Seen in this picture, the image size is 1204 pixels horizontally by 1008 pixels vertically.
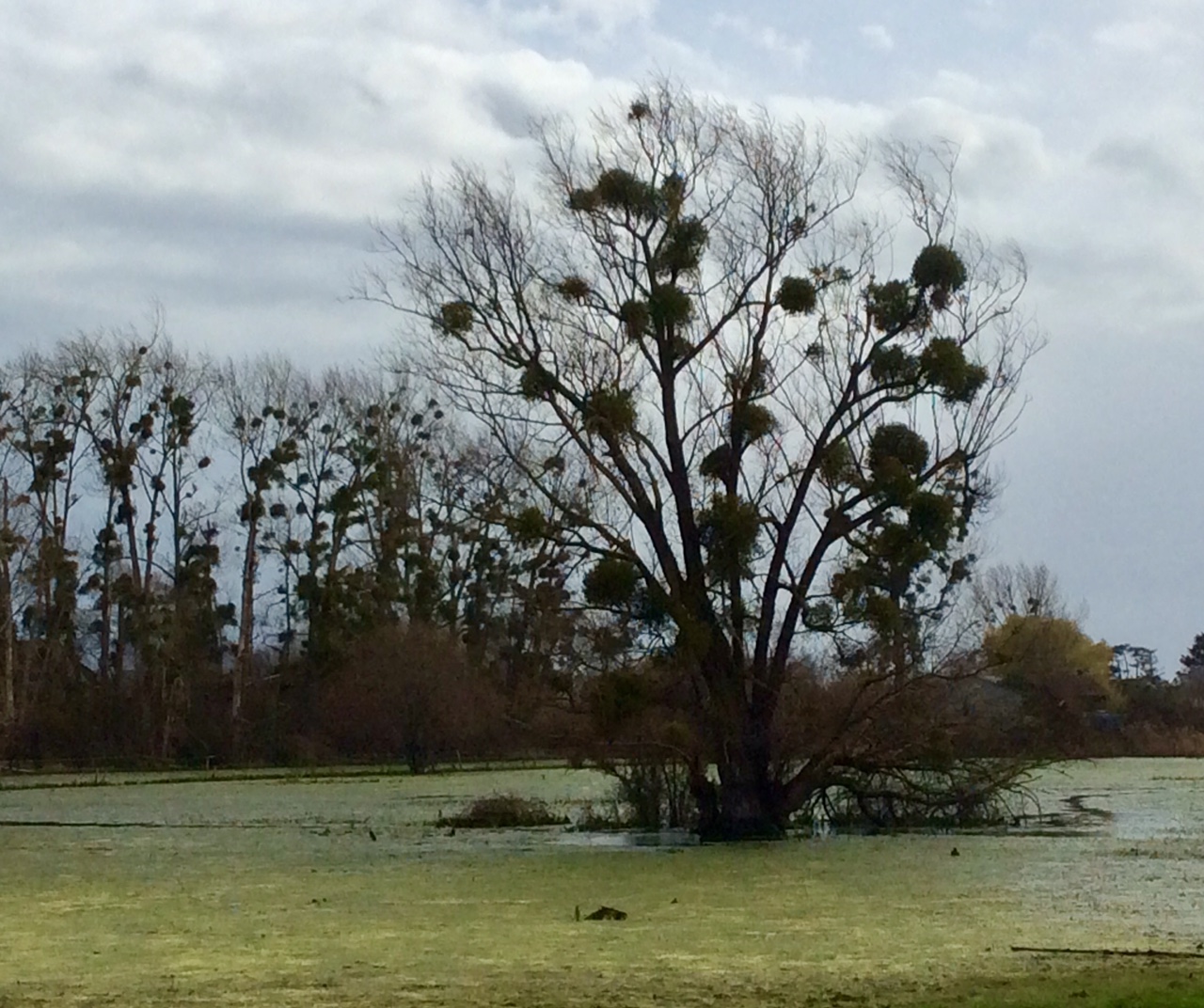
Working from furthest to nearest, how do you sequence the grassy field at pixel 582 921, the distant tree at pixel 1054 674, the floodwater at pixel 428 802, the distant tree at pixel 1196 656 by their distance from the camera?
the distant tree at pixel 1196 656
the distant tree at pixel 1054 674
the floodwater at pixel 428 802
the grassy field at pixel 582 921

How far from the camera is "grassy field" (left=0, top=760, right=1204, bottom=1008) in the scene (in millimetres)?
8312

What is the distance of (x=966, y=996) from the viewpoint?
7738mm

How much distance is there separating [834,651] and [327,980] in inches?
483

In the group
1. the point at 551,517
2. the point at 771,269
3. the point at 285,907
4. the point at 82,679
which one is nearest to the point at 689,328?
the point at 771,269

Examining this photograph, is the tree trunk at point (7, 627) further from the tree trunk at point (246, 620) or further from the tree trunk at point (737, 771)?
the tree trunk at point (737, 771)

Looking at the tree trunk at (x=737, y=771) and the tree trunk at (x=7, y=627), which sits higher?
the tree trunk at (x=7, y=627)

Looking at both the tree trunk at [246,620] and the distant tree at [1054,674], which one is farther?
the tree trunk at [246,620]

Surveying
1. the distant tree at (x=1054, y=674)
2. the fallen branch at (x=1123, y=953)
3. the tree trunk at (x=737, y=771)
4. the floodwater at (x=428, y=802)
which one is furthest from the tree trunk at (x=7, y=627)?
the fallen branch at (x=1123, y=953)

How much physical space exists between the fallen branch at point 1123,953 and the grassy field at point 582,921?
166mm

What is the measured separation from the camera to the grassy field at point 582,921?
8312 mm

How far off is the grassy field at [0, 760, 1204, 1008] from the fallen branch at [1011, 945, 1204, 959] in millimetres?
166

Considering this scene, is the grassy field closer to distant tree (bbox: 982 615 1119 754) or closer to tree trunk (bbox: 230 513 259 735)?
distant tree (bbox: 982 615 1119 754)

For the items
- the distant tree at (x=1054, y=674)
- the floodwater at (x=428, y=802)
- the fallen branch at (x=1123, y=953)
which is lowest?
the fallen branch at (x=1123, y=953)

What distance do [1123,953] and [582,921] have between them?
11.3ft
